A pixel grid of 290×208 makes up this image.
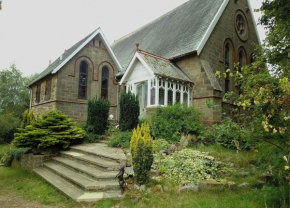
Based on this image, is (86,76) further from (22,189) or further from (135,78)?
(22,189)

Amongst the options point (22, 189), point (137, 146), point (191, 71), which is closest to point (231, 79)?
point (191, 71)

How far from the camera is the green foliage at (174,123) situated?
8.82 m

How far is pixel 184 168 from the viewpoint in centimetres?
555

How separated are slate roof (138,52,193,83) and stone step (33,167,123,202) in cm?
669

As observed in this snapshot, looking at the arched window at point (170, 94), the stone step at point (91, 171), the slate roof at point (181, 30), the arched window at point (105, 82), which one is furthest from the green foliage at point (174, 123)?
the arched window at point (105, 82)

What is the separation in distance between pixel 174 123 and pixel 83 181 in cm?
476

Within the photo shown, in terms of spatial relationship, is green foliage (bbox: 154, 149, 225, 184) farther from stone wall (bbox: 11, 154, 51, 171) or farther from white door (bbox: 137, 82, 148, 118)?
white door (bbox: 137, 82, 148, 118)

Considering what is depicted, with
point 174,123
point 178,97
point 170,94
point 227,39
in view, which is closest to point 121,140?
point 174,123

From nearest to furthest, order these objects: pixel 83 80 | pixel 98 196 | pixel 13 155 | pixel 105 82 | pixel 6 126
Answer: pixel 98 196 → pixel 13 155 → pixel 83 80 → pixel 105 82 → pixel 6 126

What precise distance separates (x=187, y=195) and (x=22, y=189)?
16.5 feet

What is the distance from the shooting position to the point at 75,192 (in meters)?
5.14

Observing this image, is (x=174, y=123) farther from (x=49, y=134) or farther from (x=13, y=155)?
(x=13, y=155)

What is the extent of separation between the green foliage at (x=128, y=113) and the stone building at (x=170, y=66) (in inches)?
47.6

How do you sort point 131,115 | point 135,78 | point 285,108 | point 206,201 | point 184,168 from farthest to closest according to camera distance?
point 135,78, point 131,115, point 184,168, point 206,201, point 285,108
